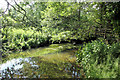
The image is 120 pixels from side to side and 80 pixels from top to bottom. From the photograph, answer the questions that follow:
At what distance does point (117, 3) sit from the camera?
2.69 m

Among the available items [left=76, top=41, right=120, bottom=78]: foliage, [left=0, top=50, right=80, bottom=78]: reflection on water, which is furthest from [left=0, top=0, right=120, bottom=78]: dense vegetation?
[left=0, top=50, right=80, bottom=78]: reflection on water

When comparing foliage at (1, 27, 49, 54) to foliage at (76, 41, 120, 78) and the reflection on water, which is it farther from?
foliage at (76, 41, 120, 78)

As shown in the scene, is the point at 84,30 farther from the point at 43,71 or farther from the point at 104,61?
the point at 43,71

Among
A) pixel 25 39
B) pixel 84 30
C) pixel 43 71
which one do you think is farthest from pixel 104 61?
pixel 25 39

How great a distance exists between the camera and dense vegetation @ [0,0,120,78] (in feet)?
8.09

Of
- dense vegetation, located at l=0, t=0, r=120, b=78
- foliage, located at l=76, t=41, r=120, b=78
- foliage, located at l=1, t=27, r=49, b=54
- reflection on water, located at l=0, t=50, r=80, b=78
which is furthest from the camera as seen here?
foliage, located at l=1, t=27, r=49, b=54

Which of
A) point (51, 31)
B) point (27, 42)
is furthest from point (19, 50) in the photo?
point (51, 31)

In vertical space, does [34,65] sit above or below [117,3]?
below

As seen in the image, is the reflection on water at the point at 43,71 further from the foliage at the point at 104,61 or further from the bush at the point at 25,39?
the bush at the point at 25,39

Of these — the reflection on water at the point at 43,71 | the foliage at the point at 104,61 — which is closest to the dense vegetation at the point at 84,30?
the foliage at the point at 104,61

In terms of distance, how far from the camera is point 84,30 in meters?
3.66

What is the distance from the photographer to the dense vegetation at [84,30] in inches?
97.1

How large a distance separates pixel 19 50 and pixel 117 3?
5.02m

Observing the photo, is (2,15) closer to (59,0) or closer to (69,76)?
(59,0)
